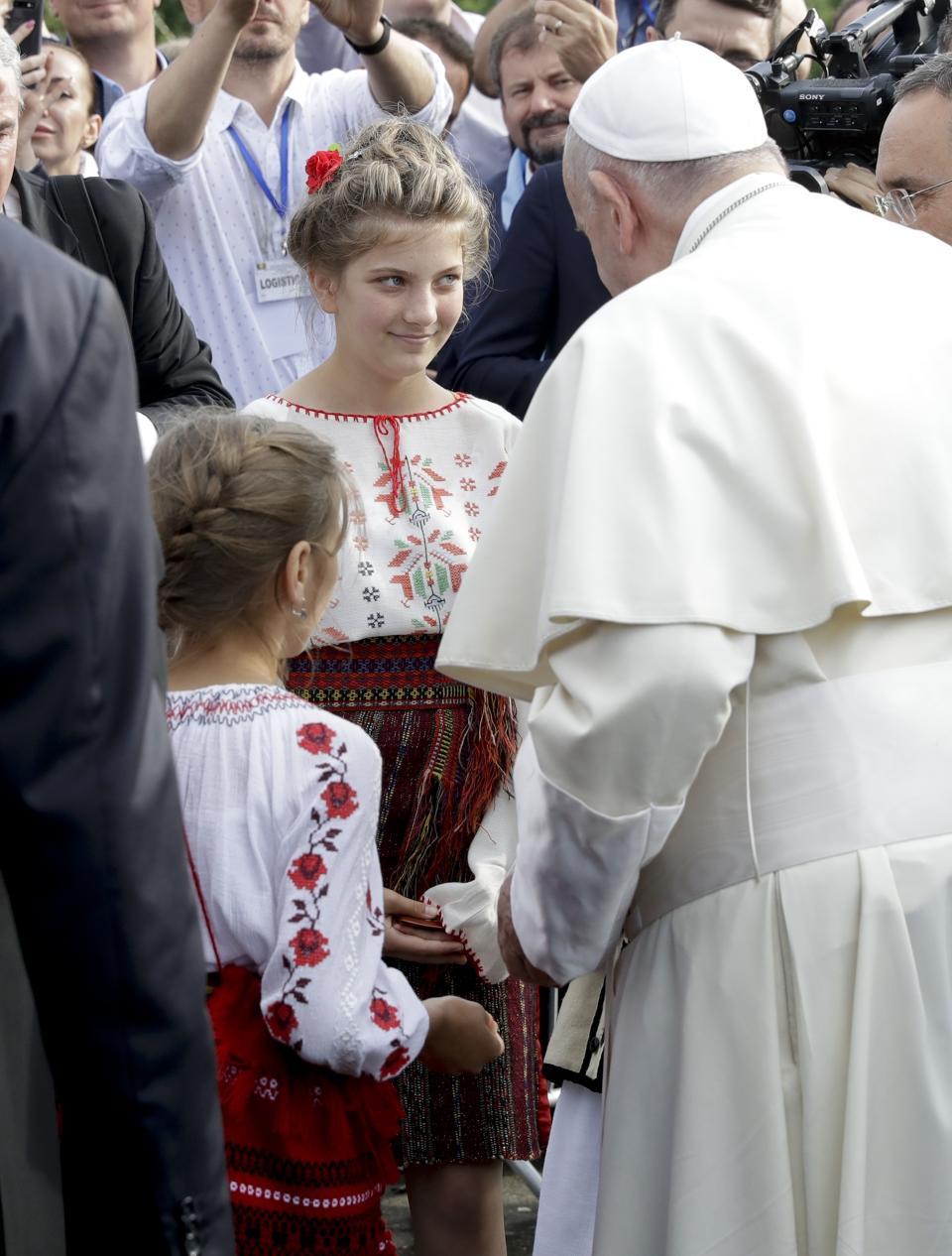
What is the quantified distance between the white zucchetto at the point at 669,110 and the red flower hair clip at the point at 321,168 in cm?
79

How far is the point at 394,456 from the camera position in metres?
3.21

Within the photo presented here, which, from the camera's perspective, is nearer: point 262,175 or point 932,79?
point 932,79

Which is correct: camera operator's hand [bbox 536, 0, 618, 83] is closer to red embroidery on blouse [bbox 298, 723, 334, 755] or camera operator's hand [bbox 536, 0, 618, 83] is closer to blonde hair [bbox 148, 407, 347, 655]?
blonde hair [bbox 148, 407, 347, 655]

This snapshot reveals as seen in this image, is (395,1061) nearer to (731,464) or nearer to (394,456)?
(731,464)

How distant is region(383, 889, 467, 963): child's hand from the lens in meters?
2.97

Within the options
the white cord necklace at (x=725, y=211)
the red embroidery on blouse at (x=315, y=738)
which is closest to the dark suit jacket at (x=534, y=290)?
the white cord necklace at (x=725, y=211)

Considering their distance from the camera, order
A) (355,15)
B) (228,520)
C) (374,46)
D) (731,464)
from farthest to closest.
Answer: (374,46) < (355,15) < (228,520) < (731,464)

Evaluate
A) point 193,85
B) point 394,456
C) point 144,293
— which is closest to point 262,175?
point 193,85

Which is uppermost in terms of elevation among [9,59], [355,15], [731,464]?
[9,59]

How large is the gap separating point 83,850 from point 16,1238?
1.10ft

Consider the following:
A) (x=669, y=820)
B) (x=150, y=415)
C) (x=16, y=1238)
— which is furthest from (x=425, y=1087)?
(x=16, y=1238)

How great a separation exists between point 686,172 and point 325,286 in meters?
0.99

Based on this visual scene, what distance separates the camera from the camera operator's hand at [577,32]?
5.12 meters

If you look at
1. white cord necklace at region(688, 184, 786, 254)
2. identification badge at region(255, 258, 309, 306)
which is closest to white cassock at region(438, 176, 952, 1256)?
white cord necklace at region(688, 184, 786, 254)
